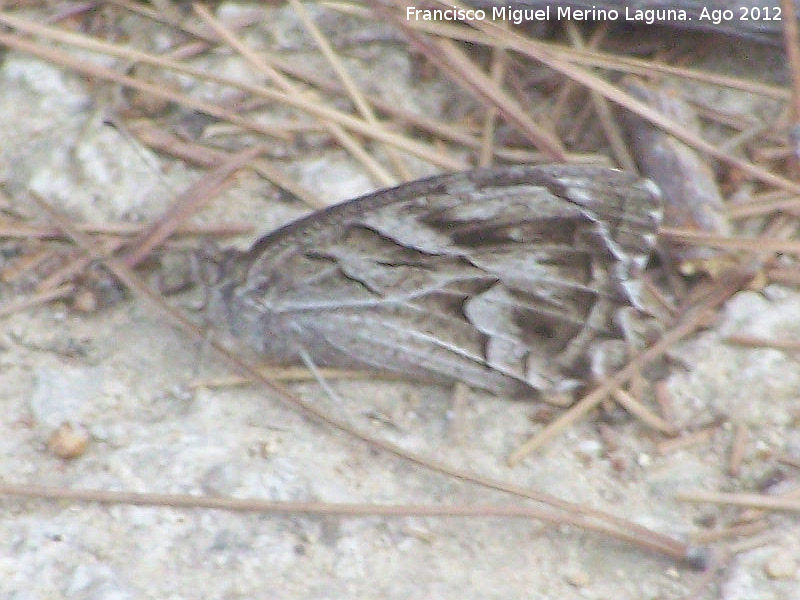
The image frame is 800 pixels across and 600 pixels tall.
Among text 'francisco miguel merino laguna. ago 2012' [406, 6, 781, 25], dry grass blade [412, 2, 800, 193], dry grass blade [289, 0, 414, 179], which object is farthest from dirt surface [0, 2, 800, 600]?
text 'francisco miguel merino laguna. ago 2012' [406, 6, 781, 25]

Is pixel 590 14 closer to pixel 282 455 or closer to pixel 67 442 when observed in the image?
pixel 282 455

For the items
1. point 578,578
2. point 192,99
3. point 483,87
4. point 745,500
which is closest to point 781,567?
point 745,500

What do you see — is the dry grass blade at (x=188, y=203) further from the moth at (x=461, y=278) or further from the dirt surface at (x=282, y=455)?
the moth at (x=461, y=278)

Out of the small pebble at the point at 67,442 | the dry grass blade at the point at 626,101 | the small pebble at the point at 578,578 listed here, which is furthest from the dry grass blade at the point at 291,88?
the small pebble at the point at 578,578

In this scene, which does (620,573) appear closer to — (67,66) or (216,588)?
(216,588)

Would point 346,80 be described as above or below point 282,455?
above

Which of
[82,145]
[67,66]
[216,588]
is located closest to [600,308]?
[216,588]
